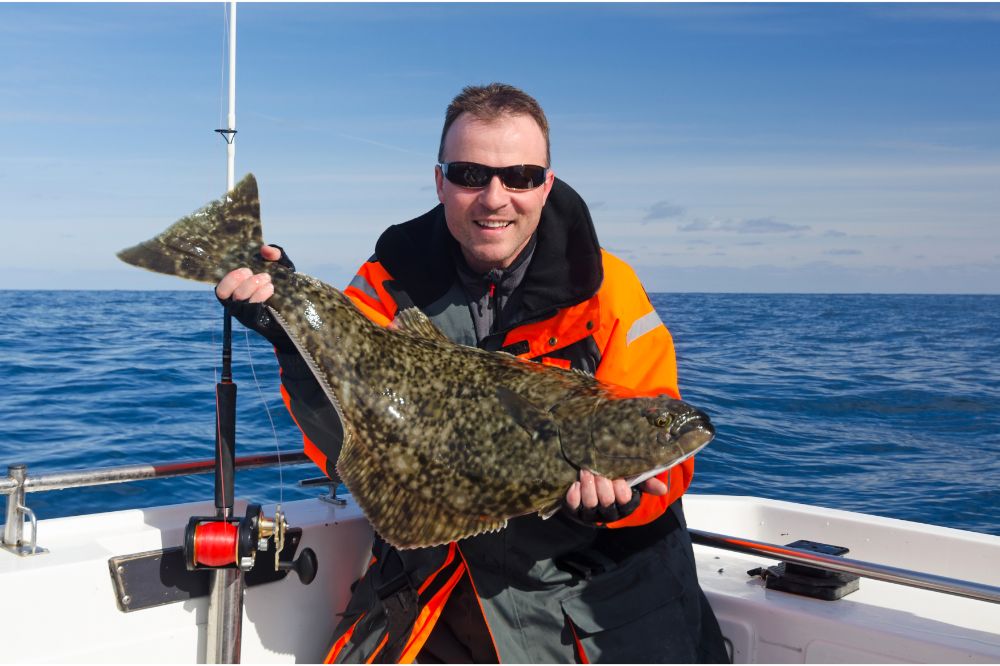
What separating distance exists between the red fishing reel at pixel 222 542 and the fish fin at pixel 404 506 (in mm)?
695

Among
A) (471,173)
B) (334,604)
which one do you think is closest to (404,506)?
(471,173)

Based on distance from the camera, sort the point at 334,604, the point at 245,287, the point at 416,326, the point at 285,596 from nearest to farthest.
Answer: the point at 245,287 < the point at 416,326 < the point at 285,596 < the point at 334,604

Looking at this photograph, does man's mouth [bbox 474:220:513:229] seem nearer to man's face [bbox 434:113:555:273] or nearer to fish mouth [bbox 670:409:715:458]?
man's face [bbox 434:113:555:273]

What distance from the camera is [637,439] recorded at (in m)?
2.70

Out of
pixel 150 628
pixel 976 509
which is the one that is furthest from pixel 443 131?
pixel 976 509

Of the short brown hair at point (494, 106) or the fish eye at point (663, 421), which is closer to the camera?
the fish eye at point (663, 421)

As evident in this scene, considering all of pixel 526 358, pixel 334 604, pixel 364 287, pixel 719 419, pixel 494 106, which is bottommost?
pixel 719 419

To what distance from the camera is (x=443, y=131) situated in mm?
3549

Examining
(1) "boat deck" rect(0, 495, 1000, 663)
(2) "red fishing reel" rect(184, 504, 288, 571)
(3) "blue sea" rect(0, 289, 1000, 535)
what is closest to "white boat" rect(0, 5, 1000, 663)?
(1) "boat deck" rect(0, 495, 1000, 663)

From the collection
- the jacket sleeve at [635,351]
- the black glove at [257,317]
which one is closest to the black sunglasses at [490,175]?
the jacket sleeve at [635,351]

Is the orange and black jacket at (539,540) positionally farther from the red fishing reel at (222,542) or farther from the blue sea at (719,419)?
the blue sea at (719,419)

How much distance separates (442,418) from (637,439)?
635 millimetres

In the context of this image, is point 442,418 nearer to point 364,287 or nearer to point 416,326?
point 416,326

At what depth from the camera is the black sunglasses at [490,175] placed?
11.0ft
